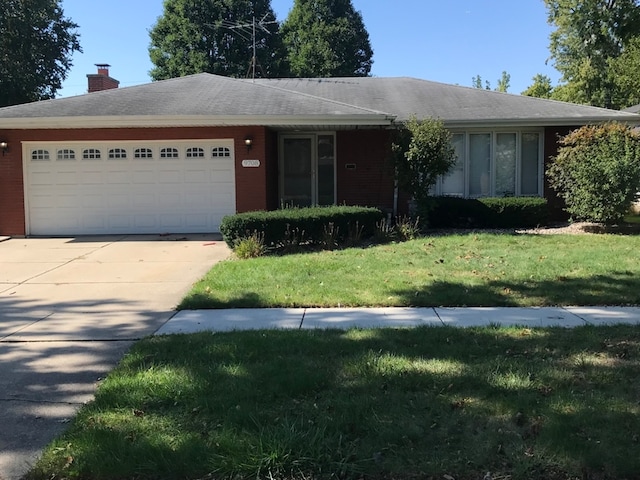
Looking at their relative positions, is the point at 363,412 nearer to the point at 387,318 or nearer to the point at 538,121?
the point at 387,318

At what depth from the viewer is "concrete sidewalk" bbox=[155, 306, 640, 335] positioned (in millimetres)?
6250

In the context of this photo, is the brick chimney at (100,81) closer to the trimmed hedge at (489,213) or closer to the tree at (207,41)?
the trimmed hedge at (489,213)

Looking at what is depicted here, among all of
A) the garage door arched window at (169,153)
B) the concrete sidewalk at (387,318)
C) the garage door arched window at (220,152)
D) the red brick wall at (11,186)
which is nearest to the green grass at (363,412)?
the concrete sidewalk at (387,318)

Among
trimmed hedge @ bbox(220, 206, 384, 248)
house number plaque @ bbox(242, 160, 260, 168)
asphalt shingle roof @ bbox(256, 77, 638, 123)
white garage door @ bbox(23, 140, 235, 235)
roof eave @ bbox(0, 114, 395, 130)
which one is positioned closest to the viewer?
trimmed hedge @ bbox(220, 206, 384, 248)

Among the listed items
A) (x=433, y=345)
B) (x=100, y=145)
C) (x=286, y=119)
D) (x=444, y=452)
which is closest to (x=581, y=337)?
(x=433, y=345)

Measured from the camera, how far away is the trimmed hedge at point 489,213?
47.1 feet

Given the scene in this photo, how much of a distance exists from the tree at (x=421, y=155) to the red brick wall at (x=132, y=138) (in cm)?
341

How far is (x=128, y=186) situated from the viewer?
1435 centimetres

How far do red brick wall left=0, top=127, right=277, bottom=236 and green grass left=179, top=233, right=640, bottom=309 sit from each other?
422 cm

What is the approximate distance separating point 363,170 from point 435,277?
7.92 m

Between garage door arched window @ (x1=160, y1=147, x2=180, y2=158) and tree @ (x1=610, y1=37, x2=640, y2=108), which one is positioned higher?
tree @ (x1=610, y1=37, x2=640, y2=108)

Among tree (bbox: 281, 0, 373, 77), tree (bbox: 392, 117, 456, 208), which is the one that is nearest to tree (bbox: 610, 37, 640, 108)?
tree (bbox: 392, 117, 456, 208)

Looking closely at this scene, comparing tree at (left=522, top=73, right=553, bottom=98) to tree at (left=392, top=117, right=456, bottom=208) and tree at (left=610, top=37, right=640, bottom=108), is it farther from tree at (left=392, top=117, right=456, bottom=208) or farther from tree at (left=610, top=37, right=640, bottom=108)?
tree at (left=392, top=117, right=456, bottom=208)

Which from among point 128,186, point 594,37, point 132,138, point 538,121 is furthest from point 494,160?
point 594,37
